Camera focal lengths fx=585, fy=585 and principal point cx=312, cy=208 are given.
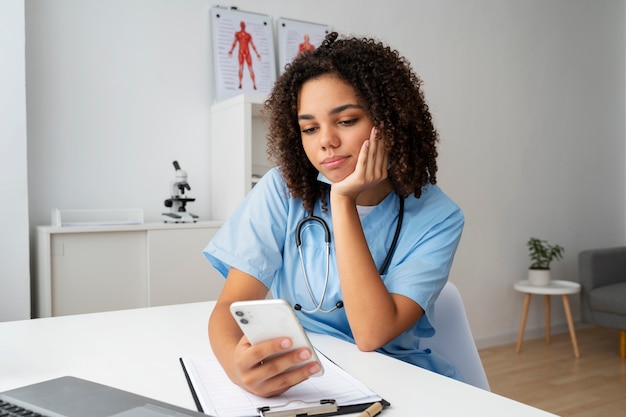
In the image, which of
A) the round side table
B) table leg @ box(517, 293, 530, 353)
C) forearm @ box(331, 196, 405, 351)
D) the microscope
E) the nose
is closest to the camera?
forearm @ box(331, 196, 405, 351)

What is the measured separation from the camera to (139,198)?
2.96 metres

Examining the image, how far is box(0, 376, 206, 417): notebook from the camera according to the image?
0.69 metres

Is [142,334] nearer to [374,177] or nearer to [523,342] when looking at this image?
[374,177]

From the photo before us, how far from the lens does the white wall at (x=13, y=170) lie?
94.3 inches

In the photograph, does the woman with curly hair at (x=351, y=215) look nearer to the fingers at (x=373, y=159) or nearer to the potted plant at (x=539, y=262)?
the fingers at (x=373, y=159)

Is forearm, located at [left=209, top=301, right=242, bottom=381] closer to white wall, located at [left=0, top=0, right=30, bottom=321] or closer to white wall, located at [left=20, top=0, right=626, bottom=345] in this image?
white wall, located at [left=0, top=0, right=30, bottom=321]

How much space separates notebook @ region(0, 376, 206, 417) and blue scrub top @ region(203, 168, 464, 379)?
0.54 m

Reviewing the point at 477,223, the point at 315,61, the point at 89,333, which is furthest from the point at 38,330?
the point at 477,223

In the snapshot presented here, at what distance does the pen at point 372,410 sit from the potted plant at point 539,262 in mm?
3717

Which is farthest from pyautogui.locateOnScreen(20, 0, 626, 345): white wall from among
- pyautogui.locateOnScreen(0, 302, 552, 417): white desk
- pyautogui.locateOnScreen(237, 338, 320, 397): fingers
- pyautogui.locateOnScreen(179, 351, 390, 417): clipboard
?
pyautogui.locateOnScreen(237, 338, 320, 397): fingers

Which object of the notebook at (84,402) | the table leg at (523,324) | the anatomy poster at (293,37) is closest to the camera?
the notebook at (84,402)

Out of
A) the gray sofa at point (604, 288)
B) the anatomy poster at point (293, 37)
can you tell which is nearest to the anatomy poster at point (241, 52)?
the anatomy poster at point (293, 37)

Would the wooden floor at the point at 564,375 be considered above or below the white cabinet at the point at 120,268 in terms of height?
below

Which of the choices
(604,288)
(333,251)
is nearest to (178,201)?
(333,251)
